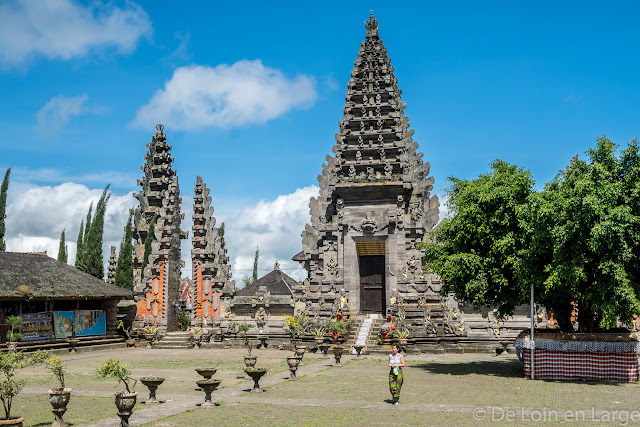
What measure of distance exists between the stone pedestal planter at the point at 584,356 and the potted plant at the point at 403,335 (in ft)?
36.6

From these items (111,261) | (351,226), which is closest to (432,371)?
(351,226)

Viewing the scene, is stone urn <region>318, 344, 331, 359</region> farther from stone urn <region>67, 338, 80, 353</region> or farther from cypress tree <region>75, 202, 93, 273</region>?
cypress tree <region>75, 202, 93, 273</region>

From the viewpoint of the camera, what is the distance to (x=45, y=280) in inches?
1480

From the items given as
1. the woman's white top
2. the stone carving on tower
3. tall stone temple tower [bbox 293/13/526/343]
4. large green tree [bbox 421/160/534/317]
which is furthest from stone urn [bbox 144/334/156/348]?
the woman's white top

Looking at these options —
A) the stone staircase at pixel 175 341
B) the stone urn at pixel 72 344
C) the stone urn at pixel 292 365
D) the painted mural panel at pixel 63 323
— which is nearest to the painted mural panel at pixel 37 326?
the painted mural panel at pixel 63 323

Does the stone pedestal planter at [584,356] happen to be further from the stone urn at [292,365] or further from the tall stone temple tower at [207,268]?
the tall stone temple tower at [207,268]

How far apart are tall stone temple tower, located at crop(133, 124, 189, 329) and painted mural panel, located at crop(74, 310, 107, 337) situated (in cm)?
414

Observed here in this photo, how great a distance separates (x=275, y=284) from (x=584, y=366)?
45303mm

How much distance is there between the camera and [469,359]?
1187 inches

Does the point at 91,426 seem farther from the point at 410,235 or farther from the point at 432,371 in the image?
the point at 410,235

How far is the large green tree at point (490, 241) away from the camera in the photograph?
23.0m

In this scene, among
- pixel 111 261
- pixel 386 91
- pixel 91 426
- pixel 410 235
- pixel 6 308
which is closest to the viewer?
pixel 91 426

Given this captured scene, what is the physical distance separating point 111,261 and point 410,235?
104ft

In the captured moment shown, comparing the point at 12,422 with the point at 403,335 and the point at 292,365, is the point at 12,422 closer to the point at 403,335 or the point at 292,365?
the point at 292,365
